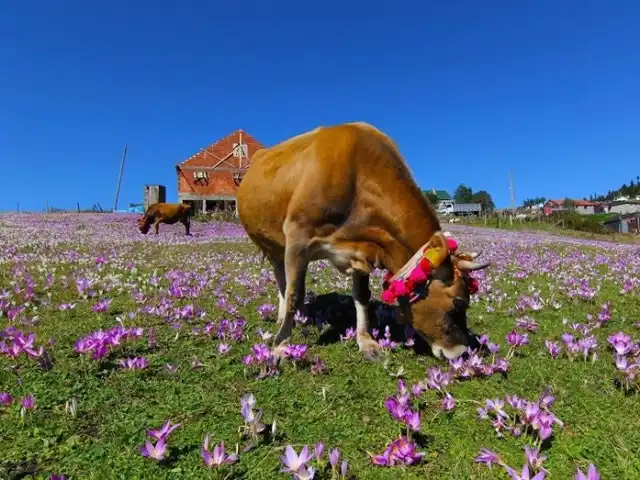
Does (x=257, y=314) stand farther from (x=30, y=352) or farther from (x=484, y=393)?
(x=484, y=393)

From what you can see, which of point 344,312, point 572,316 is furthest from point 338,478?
point 572,316

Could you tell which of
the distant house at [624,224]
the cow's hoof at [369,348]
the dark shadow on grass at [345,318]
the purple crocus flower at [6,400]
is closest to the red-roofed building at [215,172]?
the dark shadow on grass at [345,318]

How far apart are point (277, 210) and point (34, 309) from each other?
4.70 m

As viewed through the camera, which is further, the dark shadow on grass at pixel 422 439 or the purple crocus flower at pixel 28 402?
the purple crocus flower at pixel 28 402

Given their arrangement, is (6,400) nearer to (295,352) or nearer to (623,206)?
(295,352)

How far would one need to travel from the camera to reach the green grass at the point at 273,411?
11.6 ft

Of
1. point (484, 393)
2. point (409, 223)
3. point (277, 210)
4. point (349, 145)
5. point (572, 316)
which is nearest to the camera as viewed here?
point (484, 393)

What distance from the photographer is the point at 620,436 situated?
151 inches

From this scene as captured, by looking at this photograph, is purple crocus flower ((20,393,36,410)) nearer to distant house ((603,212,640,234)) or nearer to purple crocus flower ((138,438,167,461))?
purple crocus flower ((138,438,167,461))

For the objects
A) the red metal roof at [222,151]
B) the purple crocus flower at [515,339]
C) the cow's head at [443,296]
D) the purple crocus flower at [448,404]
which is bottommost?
the purple crocus flower at [448,404]

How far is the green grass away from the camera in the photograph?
11.6 ft

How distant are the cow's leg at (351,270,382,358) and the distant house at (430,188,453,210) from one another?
124743 millimetres

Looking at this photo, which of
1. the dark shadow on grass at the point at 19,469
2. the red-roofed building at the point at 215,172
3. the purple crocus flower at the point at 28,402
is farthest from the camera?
the red-roofed building at the point at 215,172

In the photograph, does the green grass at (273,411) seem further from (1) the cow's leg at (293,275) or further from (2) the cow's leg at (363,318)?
(1) the cow's leg at (293,275)
